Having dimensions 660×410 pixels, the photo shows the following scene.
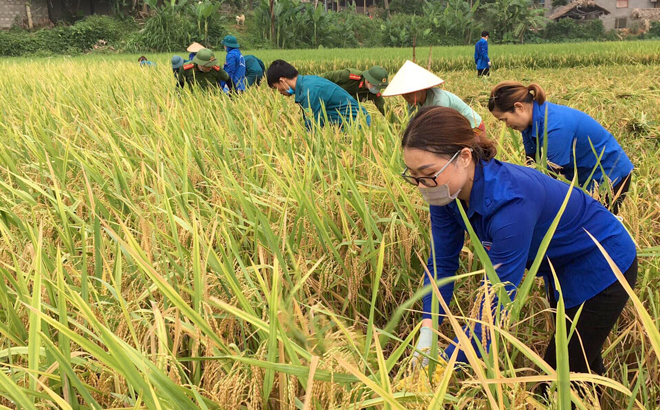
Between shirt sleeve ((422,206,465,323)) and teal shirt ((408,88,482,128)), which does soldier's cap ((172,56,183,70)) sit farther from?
shirt sleeve ((422,206,465,323))

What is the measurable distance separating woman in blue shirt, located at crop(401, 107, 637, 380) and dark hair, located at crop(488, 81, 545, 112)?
863mm

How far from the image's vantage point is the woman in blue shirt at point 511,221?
43.1 inches

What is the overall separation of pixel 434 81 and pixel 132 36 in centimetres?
2372

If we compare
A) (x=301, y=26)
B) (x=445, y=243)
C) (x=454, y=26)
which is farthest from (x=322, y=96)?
(x=454, y=26)

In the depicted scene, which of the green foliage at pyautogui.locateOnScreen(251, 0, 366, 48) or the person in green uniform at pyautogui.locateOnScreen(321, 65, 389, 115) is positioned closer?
the person in green uniform at pyautogui.locateOnScreen(321, 65, 389, 115)

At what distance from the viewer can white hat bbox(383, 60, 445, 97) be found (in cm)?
255

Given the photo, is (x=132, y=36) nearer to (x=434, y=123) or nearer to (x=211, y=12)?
(x=211, y=12)

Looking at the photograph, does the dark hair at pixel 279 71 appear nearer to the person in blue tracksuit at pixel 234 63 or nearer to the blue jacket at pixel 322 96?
the blue jacket at pixel 322 96

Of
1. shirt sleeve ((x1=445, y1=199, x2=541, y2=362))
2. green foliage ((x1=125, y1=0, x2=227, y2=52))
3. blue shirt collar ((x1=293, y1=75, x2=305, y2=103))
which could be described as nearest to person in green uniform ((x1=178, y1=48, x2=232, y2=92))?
blue shirt collar ((x1=293, y1=75, x2=305, y2=103))

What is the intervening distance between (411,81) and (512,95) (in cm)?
72

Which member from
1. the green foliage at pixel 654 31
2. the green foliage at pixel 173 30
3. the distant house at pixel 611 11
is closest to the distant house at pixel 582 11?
the distant house at pixel 611 11

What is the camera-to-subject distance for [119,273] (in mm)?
1155

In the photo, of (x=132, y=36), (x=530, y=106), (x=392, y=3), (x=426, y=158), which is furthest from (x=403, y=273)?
(x=392, y=3)

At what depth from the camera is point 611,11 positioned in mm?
34438
